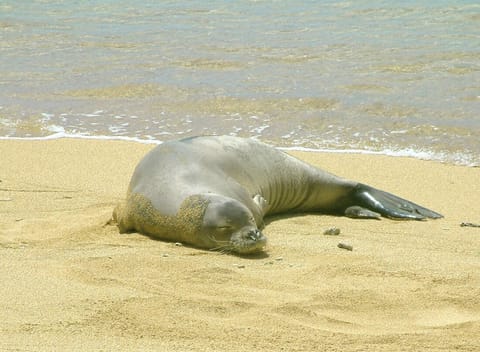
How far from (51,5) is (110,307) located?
18.1m

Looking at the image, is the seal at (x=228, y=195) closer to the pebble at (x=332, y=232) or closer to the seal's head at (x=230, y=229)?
the seal's head at (x=230, y=229)

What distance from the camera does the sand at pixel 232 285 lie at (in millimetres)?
3705

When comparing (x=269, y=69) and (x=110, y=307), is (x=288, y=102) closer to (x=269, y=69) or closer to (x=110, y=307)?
(x=269, y=69)

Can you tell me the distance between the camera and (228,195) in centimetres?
596

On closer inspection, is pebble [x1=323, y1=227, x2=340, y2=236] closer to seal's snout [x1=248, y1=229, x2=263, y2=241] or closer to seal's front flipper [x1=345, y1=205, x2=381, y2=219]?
seal's snout [x1=248, y1=229, x2=263, y2=241]

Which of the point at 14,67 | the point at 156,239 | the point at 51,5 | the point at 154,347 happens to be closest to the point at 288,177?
the point at 156,239

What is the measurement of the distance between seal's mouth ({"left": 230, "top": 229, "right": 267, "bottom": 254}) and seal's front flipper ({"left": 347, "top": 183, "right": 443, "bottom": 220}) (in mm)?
1720

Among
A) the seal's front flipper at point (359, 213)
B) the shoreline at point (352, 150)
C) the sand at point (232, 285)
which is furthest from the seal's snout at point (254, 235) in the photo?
the shoreline at point (352, 150)

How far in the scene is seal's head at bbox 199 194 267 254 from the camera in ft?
17.8

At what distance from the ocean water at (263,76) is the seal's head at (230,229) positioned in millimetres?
3596

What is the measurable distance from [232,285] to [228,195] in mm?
1431

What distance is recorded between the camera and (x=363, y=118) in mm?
10227

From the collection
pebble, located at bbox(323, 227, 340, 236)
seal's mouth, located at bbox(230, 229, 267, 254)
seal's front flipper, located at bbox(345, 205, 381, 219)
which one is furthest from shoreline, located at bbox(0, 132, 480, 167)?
seal's mouth, located at bbox(230, 229, 267, 254)

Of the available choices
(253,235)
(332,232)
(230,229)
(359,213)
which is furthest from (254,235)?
(359,213)
